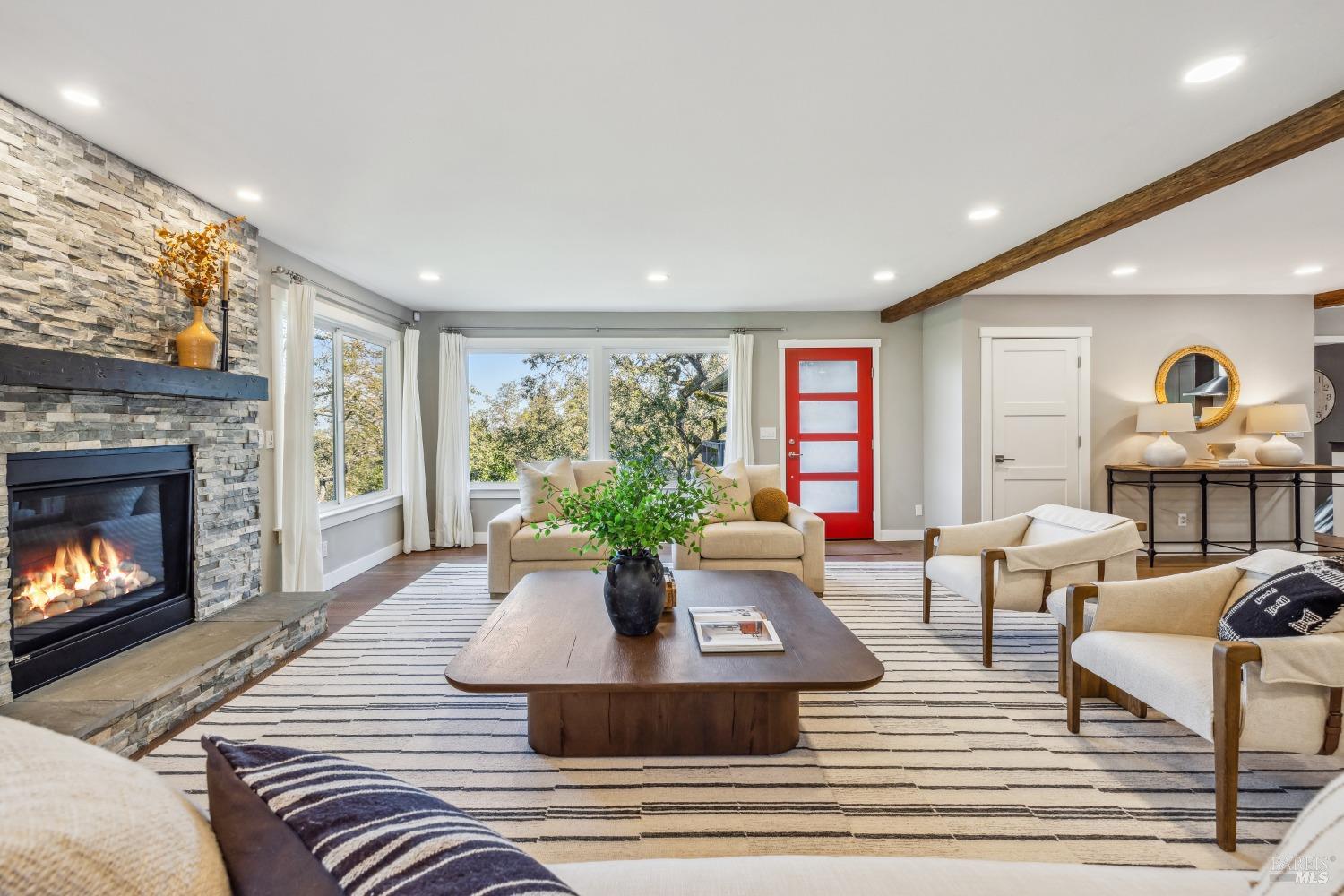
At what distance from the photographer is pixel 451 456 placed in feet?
20.1

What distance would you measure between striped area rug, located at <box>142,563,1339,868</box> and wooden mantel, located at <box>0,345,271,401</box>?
1.36 m

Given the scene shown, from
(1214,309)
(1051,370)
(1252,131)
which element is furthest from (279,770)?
(1214,309)

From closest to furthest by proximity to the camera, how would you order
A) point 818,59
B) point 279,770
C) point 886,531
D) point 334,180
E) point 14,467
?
1. point 279,770
2. point 818,59
3. point 14,467
4. point 334,180
5. point 886,531

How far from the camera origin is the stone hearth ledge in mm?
2123

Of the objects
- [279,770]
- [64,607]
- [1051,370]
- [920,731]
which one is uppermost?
[1051,370]

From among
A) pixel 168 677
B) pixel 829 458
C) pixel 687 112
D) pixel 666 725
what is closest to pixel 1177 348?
pixel 829 458

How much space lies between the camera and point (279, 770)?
633mm

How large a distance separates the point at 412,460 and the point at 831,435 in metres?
4.06

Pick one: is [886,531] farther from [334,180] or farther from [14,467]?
[14,467]

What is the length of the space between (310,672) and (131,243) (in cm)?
207

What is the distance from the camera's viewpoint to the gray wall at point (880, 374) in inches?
249

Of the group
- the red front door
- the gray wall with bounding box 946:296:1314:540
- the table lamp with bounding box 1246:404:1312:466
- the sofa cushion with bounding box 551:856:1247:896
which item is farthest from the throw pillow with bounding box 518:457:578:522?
the table lamp with bounding box 1246:404:1312:466

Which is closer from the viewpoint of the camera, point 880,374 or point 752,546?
point 752,546

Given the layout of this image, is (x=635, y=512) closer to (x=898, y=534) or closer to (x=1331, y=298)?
→ (x=898, y=534)
